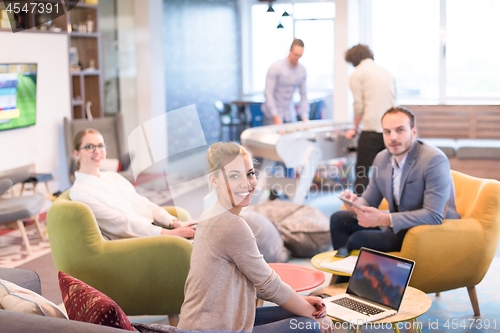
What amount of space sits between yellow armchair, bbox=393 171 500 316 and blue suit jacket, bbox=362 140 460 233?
0.21 feet

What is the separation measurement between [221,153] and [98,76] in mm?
4506

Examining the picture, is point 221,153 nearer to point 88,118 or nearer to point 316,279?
point 316,279

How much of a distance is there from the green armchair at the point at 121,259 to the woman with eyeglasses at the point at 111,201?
0.51 ft

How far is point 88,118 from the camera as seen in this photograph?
5387 millimetres

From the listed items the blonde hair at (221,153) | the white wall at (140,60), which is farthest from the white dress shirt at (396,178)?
the white wall at (140,60)

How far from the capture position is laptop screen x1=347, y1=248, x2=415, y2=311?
1.79 meters

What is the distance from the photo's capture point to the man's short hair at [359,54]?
4105 mm

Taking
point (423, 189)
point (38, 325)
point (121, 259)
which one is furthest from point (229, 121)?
point (38, 325)

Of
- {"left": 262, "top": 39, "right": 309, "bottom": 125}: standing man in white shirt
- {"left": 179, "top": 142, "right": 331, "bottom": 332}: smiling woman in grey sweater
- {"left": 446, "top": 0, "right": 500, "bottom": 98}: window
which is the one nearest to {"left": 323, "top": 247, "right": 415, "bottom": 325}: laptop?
{"left": 179, "top": 142, "right": 331, "bottom": 332}: smiling woman in grey sweater

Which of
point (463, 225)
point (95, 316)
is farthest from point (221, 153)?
point (463, 225)

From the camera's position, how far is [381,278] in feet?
6.12

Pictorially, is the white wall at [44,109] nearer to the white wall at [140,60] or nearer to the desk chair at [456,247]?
the white wall at [140,60]

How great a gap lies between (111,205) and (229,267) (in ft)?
3.66

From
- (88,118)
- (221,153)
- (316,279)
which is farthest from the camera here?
(88,118)
